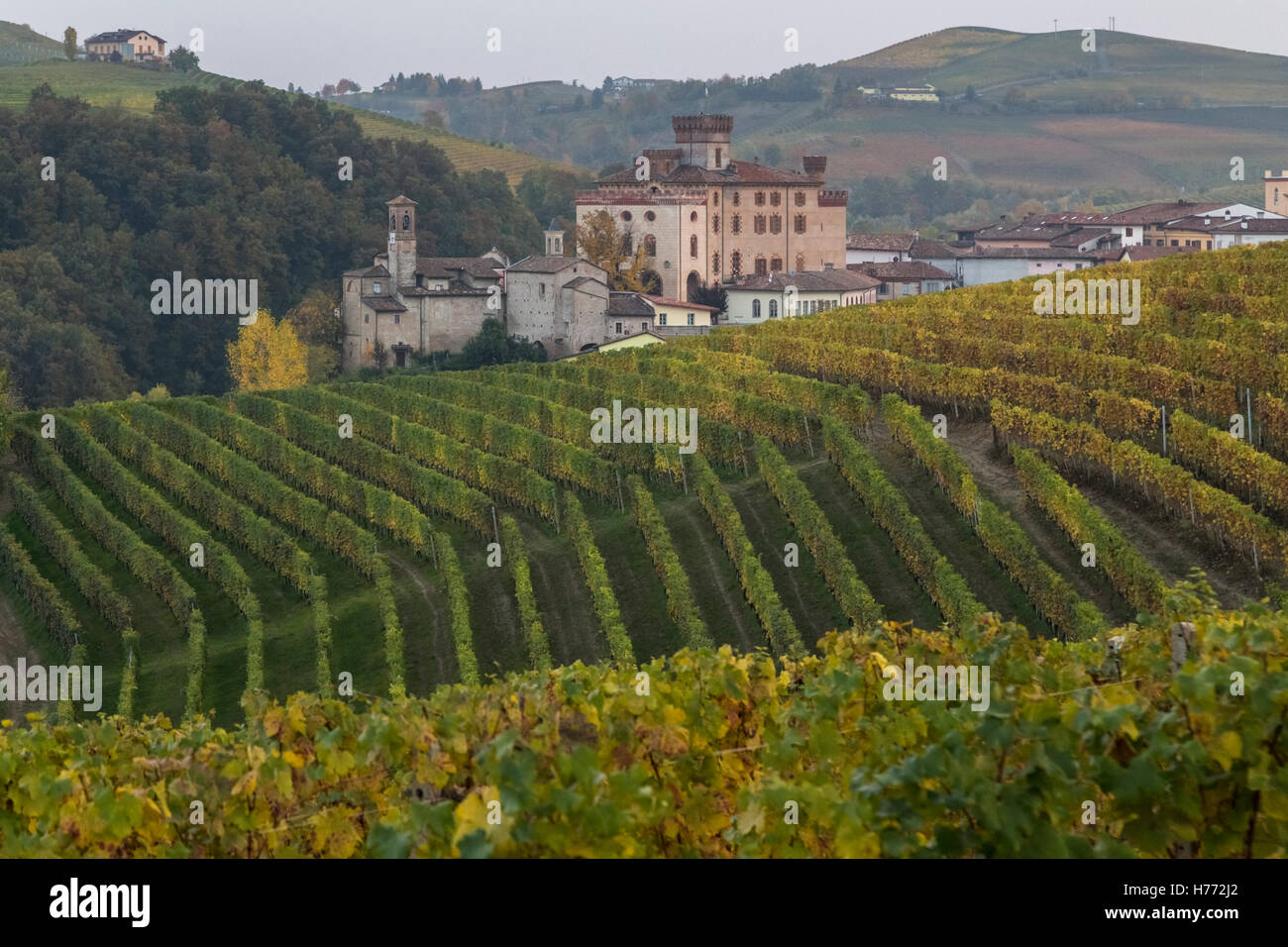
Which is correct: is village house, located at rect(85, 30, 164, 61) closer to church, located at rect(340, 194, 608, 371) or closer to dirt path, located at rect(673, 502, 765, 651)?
church, located at rect(340, 194, 608, 371)

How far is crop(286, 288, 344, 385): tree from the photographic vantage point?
101 m

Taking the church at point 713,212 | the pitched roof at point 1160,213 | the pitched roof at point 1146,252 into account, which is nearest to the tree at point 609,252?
the church at point 713,212

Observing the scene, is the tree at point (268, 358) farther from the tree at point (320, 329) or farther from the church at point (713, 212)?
the church at point (713, 212)

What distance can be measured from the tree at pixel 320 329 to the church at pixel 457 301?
645 mm

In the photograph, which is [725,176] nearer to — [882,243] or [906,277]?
[906,277]

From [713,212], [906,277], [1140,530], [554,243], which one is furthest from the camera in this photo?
→ [906,277]

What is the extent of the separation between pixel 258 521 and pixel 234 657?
6361mm

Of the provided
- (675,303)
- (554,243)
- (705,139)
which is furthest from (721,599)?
(705,139)

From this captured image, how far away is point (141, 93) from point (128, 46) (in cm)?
2585

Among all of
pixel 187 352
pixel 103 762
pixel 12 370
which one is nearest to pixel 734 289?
pixel 187 352

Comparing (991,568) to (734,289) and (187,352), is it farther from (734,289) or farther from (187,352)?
(187,352)

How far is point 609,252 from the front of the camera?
105 m

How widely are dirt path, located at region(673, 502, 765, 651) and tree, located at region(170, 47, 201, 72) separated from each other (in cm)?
14692

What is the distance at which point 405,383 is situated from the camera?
194ft
